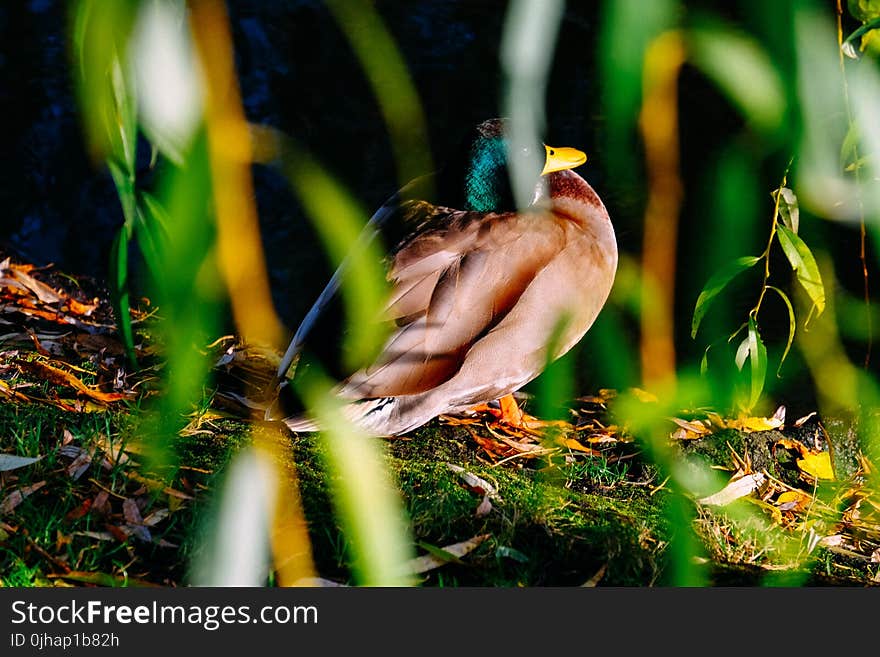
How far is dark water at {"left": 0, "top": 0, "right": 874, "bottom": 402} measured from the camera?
11.2ft

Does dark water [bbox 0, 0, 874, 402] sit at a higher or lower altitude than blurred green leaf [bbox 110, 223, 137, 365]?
higher

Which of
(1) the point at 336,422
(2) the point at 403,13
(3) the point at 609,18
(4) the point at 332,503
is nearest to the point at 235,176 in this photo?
(1) the point at 336,422

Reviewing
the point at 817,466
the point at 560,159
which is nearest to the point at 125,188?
the point at 560,159

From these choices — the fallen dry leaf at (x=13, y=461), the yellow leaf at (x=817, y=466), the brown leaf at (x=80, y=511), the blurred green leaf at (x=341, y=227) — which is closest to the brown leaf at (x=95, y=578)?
the brown leaf at (x=80, y=511)

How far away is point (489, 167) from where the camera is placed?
2775mm

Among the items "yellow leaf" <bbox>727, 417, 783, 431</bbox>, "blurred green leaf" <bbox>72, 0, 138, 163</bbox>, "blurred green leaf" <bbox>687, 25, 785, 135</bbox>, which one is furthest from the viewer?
"yellow leaf" <bbox>727, 417, 783, 431</bbox>

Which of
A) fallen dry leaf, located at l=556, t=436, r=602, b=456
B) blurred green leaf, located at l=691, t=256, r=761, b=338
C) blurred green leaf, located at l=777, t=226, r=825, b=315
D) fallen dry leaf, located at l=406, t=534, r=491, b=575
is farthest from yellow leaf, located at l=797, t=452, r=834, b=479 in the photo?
fallen dry leaf, located at l=406, t=534, r=491, b=575

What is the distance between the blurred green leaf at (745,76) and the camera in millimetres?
1160

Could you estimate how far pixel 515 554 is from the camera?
6.32 feet

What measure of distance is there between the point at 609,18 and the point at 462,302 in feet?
4.59

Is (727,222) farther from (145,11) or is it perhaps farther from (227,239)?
(145,11)

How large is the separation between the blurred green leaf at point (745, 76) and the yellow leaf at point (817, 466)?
1.61 metres

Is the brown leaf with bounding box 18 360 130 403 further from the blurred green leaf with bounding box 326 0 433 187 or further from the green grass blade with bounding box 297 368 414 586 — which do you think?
the green grass blade with bounding box 297 368 414 586

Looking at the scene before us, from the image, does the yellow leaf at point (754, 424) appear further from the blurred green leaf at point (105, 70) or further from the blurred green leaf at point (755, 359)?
the blurred green leaf at point (105, 70)
